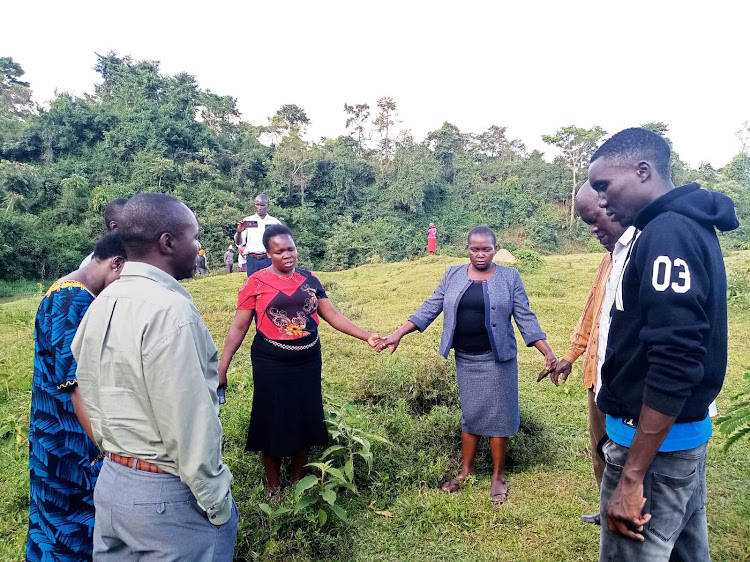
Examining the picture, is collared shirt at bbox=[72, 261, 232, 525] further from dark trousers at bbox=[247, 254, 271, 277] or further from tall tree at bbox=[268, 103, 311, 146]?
tall tree at bbox=[268, 103, 311, 146]

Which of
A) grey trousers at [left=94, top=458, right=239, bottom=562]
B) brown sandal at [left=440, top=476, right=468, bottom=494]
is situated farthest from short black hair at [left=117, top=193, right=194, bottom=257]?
brown sandal at [left=440, top=476, right=468, bottom=494]

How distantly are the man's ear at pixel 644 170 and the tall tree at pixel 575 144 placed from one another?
2800cm

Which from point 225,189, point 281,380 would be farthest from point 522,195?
point 281,380

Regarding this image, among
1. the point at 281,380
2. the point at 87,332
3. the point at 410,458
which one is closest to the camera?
the point at 87,332

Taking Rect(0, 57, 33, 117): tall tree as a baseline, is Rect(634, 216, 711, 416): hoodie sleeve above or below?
below

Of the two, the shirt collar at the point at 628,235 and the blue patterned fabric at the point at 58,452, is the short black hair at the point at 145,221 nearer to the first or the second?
the blue patterned fabric at the point at 58,452

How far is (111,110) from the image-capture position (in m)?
25.2

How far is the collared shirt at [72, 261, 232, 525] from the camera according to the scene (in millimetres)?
1486

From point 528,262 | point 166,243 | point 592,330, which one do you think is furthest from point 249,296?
point 528,262

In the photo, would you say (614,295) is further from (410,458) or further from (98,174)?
(98,174)

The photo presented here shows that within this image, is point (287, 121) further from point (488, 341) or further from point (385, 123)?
point (488, 341)

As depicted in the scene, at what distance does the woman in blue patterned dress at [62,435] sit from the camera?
6.44 ft

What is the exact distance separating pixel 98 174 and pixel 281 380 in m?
24.6

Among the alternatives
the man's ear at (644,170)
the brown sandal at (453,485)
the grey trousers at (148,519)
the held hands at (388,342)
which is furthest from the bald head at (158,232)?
the brown sandal at (453,485)
